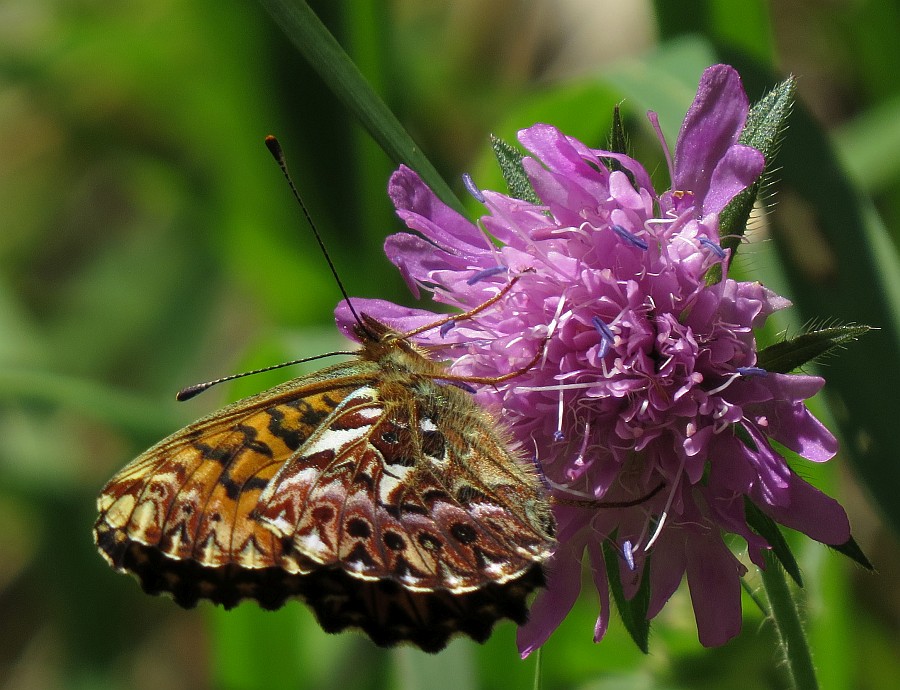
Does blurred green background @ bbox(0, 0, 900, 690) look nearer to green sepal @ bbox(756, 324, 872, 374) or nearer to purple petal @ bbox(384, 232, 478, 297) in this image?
green sepal @ bbox(756, 324, 872, 374)

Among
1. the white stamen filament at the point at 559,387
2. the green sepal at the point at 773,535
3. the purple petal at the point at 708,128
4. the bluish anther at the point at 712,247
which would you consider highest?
the purple petal at the point at 708,128

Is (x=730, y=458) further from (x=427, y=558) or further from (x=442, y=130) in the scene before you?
(x=442, y=130)

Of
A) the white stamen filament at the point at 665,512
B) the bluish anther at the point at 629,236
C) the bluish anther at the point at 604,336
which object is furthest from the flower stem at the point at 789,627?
the bluish anther at the point at 629,236

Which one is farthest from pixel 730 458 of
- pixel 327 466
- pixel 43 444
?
pixel 43 444

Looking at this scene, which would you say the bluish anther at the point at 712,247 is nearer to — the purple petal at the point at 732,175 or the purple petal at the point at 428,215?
the purple petal at the point at 732,175

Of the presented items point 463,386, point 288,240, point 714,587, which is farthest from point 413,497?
point 288,240

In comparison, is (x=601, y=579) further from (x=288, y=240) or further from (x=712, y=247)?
(x=288, y=240)
